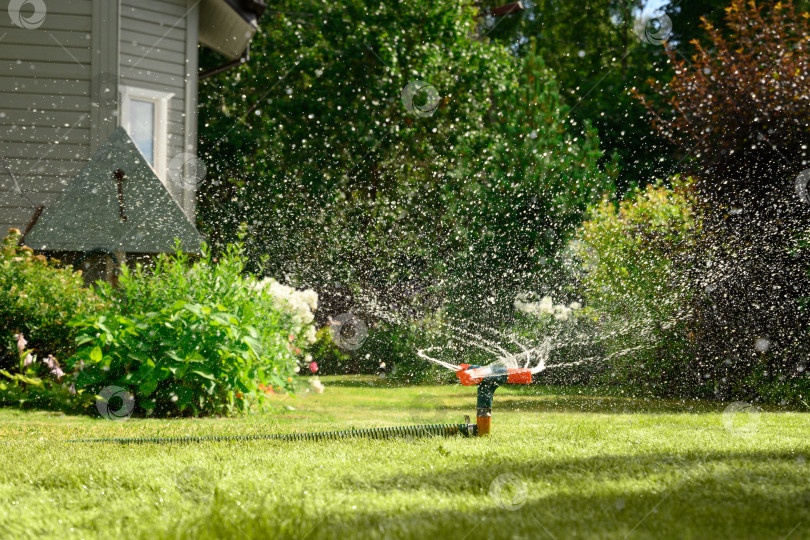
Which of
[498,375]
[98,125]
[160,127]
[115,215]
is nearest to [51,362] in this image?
[115,215]

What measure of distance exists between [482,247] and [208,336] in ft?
20.9

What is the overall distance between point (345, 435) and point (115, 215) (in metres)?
4.58

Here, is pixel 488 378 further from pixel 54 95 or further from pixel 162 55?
pixel 162 55

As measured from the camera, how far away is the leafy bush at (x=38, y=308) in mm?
6023

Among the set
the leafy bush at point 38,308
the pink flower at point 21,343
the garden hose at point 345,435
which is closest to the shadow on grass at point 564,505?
the garden hose at point 345,435

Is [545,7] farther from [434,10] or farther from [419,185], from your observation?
[419,185]

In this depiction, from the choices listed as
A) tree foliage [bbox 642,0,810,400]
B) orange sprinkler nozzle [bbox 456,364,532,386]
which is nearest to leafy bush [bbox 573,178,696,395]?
tree foliage [bbox 642,0,810,400]

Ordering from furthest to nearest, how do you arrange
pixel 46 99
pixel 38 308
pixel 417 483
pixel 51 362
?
1. pixel 46 99
2. pixel 38 308
3. pixel 51 362
4. pixel 417 483

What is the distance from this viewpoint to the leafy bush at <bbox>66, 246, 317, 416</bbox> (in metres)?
4.90

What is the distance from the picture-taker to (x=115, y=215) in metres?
7.55

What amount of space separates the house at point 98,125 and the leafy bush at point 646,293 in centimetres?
473

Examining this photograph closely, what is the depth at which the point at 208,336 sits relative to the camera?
16.2 ft

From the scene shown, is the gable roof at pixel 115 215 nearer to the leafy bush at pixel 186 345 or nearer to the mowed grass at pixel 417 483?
the leafy bush at pixel 186 345

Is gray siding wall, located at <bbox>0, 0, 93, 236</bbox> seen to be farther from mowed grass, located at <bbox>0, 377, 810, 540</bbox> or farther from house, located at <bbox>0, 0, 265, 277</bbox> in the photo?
mowed grass, located at <bbox>0, 377, 810, 540</bbox>
